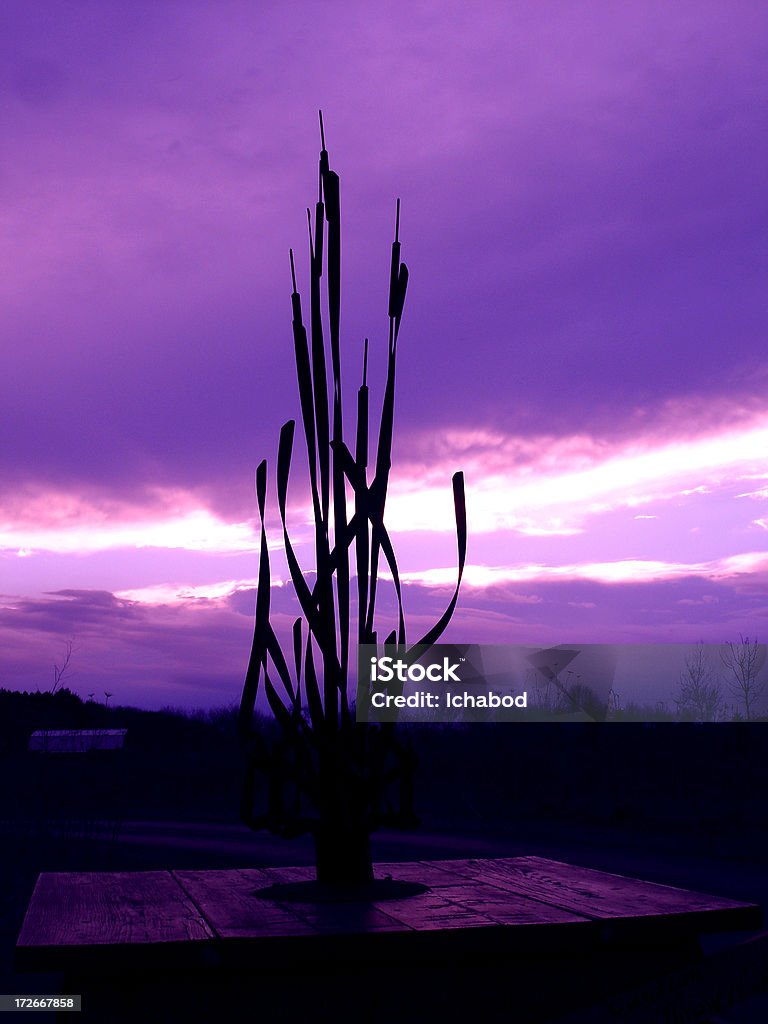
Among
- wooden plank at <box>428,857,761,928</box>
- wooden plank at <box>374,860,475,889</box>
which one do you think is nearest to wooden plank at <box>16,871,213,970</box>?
wooden plank at <box>374,860,475,889</box>

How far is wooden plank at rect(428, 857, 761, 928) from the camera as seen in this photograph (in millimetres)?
2820

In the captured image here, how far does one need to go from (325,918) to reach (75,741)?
1154 inches

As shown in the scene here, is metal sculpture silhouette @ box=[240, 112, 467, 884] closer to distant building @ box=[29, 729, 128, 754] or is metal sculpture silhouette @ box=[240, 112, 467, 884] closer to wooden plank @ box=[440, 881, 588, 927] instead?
wooden plank @ box=[440, 881, 588, 927]

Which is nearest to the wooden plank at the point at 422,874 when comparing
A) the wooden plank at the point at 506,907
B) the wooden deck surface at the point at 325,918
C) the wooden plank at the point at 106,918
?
the wooden deck surface at the point at 325,918

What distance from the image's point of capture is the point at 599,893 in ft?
10.4

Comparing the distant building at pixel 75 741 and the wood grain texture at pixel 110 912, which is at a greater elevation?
the distant building at pixel 75 741

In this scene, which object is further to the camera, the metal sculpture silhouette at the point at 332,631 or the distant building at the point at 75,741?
the distant building at the point at 75,741

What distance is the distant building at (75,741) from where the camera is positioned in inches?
1164

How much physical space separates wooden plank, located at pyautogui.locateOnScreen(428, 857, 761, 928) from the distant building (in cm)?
2711

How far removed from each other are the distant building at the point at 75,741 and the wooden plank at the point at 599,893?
27.1 meters

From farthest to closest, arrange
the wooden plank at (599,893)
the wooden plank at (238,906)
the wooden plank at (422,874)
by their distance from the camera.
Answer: the wooden plank at (422,874)
the wooden plank at (599,893)
the wooden plank at (238,906)

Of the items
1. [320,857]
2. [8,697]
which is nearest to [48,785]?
[8,697]

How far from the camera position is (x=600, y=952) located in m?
2.77

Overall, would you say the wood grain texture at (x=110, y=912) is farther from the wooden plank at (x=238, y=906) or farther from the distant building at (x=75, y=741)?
the distant building at (x=75, y=741)
